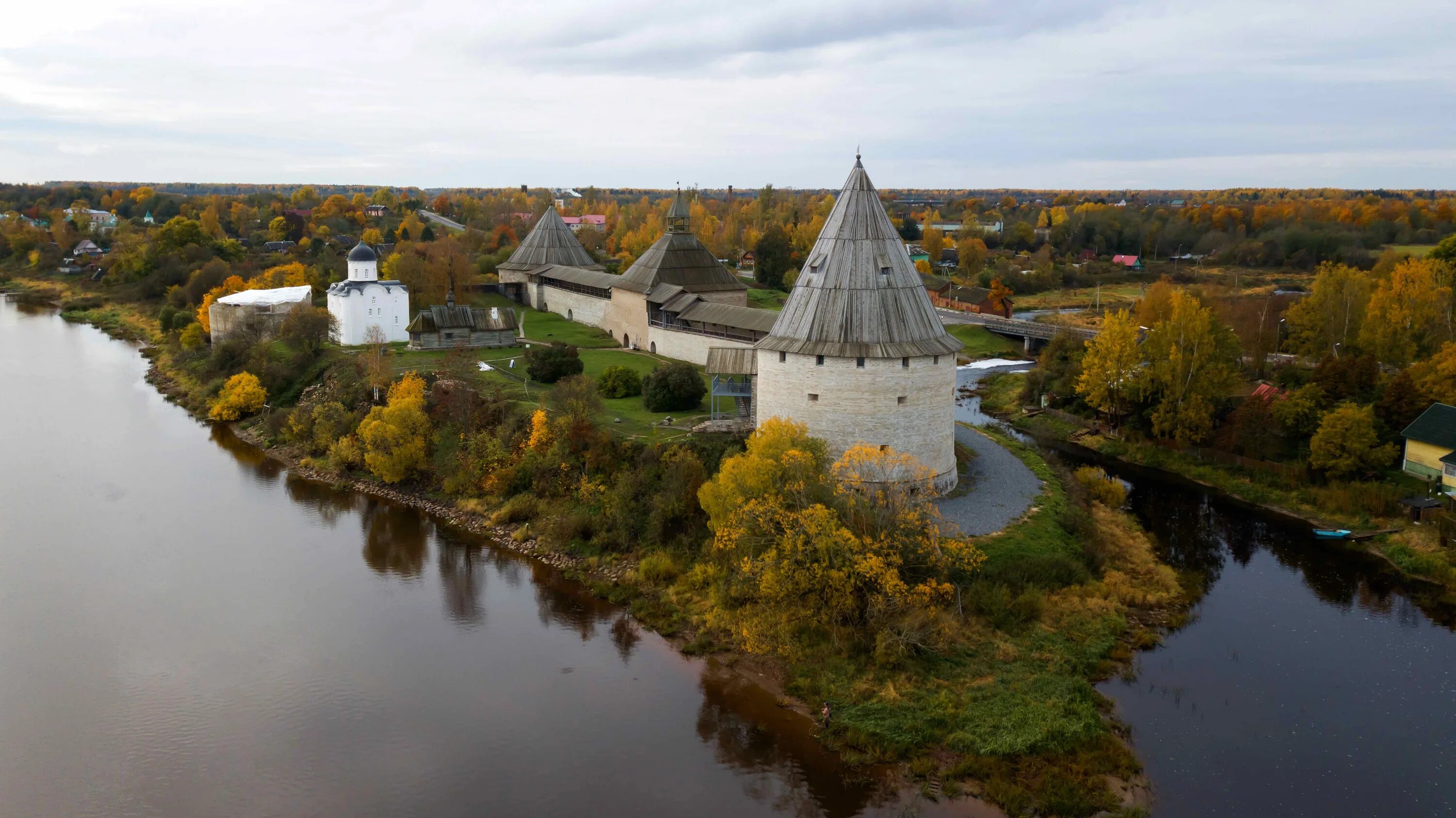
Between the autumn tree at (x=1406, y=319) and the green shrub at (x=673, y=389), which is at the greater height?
the autumn tree at (x=1406, y=319)

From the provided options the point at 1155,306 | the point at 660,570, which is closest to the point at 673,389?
the point at 660,570

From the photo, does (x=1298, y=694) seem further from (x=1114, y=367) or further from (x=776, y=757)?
(x=1114, y=367)

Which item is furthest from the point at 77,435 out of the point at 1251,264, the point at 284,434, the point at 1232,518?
the point at 1251,264

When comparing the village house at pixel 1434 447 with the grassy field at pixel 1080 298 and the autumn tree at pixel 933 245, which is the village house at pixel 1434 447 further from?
the autumn tree at pixel 933 245

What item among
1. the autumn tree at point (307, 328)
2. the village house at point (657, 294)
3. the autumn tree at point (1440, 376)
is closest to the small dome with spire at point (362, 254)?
the autumn tree at point (307, 328)

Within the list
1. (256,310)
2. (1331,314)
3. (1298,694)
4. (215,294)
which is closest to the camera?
(1298,694)

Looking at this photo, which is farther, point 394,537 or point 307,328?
point 307,328
